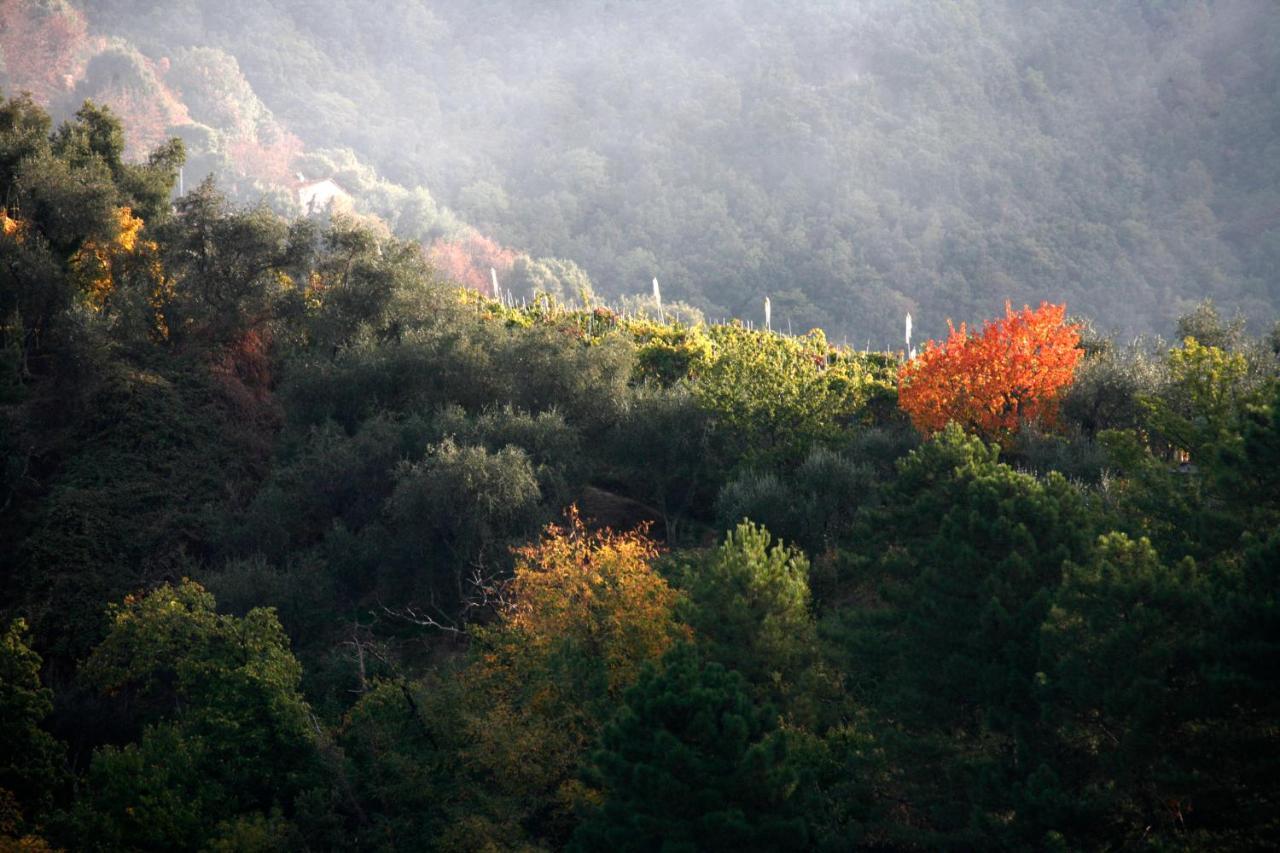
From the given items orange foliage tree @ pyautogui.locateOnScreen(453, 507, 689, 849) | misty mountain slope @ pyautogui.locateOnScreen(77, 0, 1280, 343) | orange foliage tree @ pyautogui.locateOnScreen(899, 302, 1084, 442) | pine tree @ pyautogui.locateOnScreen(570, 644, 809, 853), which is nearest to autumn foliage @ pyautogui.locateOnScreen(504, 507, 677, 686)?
orange foliage tree @ pyautogui.locateOnScreen(453, 507, 689, 849)

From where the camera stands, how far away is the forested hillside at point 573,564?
2245cm

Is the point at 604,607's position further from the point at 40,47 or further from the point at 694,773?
the point at 40,47

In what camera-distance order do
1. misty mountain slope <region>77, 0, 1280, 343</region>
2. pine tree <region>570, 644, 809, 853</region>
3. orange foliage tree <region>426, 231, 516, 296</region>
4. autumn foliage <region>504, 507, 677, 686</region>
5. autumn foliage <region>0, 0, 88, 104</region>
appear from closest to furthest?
pine tree <region>570, 644, 809, 853</region>, autumn foliage <region>504, 507, 677, 686</region>, misty mountain slope <region>77, 0, 1280, 343</region>, orange foliage tree <region>426, 231, 516, 296</region>, autumn foliage <region>0, 0, 88, 104</region>

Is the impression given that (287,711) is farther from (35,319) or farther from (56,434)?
(35,319)


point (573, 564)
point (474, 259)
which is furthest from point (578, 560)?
point (474, 259)

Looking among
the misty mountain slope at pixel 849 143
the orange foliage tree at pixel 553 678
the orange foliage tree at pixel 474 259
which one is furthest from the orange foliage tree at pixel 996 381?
the orange foliage tree at pixel 474 259

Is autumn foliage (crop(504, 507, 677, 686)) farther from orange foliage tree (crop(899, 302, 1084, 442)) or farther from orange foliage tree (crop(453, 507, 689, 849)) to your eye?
orange foliage tree (crop(899, 302, 1084, 442))

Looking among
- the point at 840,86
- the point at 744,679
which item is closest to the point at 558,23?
the point at 840,86

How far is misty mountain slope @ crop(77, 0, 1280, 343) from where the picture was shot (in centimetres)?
9744

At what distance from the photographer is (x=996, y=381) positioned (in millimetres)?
39938

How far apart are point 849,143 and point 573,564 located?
3677 inches

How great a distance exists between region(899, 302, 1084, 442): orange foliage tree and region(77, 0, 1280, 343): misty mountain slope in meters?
50.0

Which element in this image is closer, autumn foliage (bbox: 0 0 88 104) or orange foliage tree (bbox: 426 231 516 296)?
orange foliage tree (bbox: 426 231 516 296)

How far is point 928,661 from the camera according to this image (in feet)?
80.1
